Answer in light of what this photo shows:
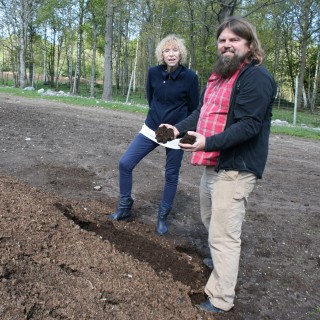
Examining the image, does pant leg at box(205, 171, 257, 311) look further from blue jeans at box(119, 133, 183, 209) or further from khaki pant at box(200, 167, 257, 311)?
blue jeans at box(119, 133, 183, 209)

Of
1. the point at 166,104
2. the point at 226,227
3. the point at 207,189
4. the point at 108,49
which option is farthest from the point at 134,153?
the point at 108,49

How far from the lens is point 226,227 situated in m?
2.32

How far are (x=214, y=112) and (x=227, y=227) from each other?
0.74 m

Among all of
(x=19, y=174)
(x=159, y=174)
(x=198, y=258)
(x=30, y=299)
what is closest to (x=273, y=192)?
(x=159, y=174)

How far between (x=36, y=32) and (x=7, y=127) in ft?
128

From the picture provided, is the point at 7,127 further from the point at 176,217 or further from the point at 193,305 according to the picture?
the point at 193,305

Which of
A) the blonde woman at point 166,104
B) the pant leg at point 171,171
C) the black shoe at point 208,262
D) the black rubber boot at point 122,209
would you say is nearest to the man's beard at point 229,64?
the blonde woman at point 166,104

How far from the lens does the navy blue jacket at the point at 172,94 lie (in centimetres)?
340

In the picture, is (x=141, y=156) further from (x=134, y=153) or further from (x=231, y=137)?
(x=231, y=137)

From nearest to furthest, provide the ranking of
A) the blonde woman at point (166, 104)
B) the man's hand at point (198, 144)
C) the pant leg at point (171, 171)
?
the man's hand at point (198, 144) < the blonde woman at point (166, 104) < the pant leg at point (171, 171)

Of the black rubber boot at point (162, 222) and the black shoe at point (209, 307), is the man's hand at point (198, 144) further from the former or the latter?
the black rubber boot at point (162, 222)

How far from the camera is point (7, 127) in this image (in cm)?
785

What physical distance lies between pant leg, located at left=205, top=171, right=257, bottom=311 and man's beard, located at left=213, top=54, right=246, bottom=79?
0.63 m

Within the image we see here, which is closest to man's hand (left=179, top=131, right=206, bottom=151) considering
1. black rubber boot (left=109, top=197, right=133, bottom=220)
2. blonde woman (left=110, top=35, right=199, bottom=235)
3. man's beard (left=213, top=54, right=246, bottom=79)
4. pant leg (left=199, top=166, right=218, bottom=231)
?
pant leg (left=199, top=166, right=218, bottom=231)
